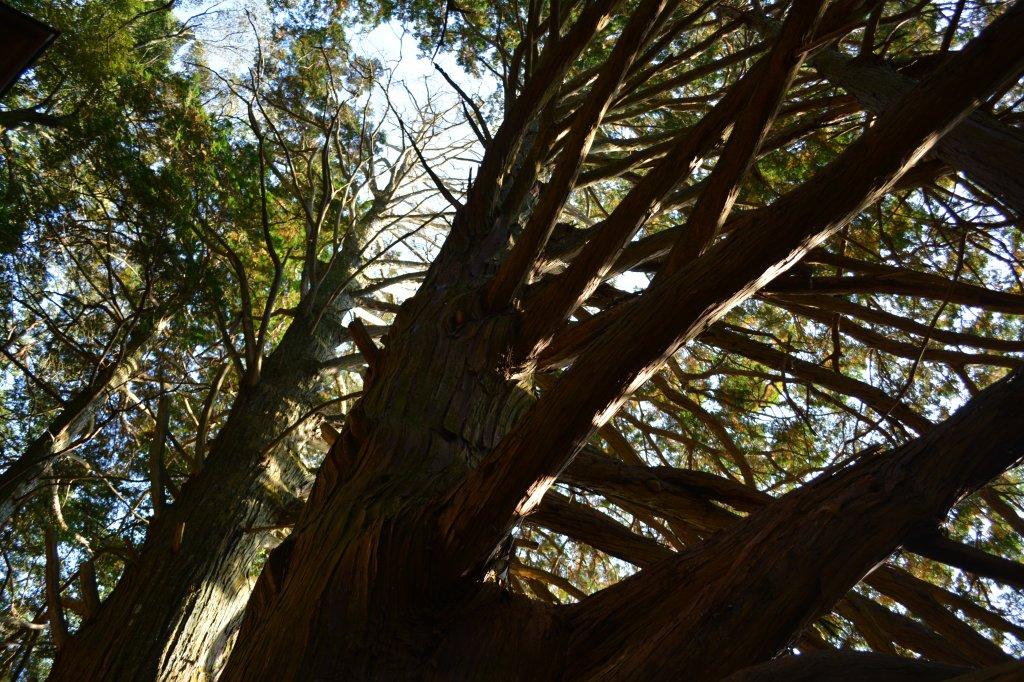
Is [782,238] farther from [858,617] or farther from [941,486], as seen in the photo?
[858,617]

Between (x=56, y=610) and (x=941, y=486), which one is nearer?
(x=941, y=486)

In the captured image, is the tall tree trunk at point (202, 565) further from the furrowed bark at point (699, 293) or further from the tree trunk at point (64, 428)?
the furrowed bark at point (699, 293)

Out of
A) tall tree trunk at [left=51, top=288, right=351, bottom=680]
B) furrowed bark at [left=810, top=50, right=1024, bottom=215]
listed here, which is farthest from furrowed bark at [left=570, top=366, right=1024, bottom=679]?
tall tree trunk at [left=51, top=288, right=351, bottom=680]

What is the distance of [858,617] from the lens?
2.01 meters

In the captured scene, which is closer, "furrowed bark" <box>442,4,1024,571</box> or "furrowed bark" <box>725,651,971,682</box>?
"furrowed bark" <box>725,651,971,682</box>

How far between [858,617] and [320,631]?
1556 mm

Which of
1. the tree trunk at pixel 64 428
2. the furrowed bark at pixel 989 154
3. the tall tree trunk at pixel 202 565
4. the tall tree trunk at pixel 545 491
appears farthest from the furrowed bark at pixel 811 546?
the tree trunk at pixel 64 428

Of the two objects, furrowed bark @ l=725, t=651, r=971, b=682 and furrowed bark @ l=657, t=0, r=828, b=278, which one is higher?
furrowed bark @ l=657, t=0, r=828, b=278

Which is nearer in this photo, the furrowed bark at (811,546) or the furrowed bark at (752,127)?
the furrowed bark at (811,546)

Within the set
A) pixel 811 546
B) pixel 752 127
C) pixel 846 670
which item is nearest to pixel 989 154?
pixel 752 127

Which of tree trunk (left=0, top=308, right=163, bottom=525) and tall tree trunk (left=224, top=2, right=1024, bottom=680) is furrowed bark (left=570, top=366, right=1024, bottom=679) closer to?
tall tree trunk (left=224, top=2, right=1024, bottom=680)

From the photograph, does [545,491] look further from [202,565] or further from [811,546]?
[202,565]

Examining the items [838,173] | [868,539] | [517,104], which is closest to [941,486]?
[868,539]

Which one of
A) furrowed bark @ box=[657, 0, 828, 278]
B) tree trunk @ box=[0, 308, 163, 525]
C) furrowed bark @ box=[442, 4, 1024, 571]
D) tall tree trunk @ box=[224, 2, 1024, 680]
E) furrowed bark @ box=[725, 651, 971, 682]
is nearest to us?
furrowed bark @ box=[725, 651, 971, 682]
